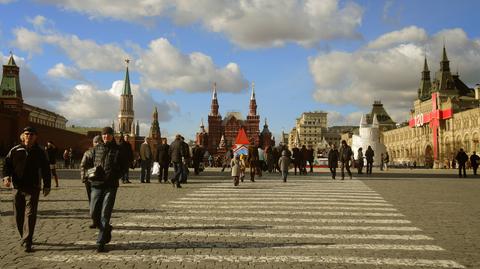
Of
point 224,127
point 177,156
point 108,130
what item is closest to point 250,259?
point 108,130

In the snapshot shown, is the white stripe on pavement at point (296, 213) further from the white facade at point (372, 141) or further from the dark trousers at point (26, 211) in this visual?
the white facade at point (372, 141)

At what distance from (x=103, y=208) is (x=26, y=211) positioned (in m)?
1.08

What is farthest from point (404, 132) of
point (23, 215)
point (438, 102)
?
point (23, 215)

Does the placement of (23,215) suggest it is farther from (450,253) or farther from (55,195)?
(55,195)

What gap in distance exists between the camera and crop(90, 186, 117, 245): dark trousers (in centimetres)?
731

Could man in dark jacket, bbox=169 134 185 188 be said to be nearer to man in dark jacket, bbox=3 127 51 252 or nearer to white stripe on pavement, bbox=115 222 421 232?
white stripe on pavement, bbox=115 222 421 232

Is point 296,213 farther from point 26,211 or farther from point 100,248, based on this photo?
point 26,211

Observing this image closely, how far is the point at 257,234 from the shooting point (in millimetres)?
8805

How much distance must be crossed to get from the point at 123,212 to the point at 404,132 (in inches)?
5107

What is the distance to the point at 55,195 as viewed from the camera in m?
15.5

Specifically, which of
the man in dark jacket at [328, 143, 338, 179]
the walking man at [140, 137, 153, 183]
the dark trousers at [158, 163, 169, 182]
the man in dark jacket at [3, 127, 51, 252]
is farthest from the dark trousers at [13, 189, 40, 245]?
the man in dark jacket at [328, 143, 338, 179]

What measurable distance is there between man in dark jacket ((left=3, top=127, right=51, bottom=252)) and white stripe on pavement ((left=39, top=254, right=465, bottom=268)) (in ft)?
2.62

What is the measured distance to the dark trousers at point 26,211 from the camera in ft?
24.0

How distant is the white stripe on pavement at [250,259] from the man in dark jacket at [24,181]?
80 cm
